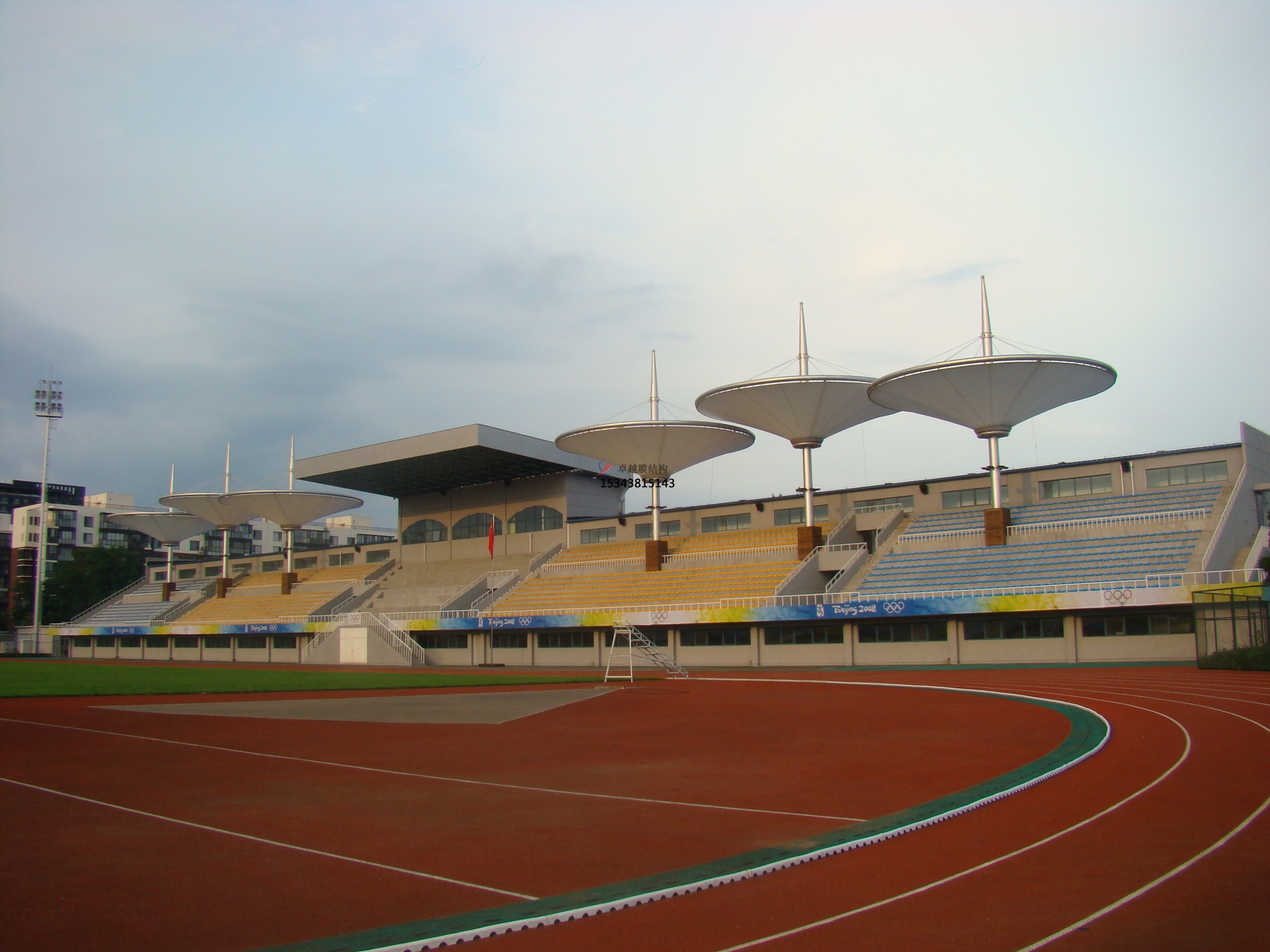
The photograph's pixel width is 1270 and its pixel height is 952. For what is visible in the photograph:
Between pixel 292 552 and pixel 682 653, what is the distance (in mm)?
50710

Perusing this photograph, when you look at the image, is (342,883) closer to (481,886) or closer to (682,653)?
(481,886)

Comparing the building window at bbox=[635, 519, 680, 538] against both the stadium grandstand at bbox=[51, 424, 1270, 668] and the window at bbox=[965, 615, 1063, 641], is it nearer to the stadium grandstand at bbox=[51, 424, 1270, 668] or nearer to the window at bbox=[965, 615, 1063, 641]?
the stadium grandstand at bbox=[51, 424, 1270, 668]

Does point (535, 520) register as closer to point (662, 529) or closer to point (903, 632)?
point (662, 529)

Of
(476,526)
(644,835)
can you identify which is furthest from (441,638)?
(644,835)

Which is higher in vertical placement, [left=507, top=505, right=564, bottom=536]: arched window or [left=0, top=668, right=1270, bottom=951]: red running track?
[left=507, top=505, right=564, bottom=536]: arched window

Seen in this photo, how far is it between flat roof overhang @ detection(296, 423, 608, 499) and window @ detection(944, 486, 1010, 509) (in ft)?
86.4

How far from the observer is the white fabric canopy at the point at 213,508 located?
86.1m

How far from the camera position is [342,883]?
7176 millimetres

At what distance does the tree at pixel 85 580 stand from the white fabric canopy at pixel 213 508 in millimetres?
18969

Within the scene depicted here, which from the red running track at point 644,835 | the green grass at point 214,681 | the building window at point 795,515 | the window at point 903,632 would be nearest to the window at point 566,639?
the green grass at point 214,681

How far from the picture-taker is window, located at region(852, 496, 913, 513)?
52812 mm

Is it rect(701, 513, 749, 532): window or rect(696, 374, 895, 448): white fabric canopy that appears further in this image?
rect(701, 513, 749, 532): window

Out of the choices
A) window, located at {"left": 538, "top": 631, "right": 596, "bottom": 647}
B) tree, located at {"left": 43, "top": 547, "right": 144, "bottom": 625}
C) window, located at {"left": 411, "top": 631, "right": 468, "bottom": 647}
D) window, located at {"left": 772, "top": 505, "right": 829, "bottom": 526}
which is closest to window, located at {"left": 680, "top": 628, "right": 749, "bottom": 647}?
window, located at {"left": 538, "top": 631, "right": 596, "bottom": 647}

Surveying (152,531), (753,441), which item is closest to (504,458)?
(753,441)
